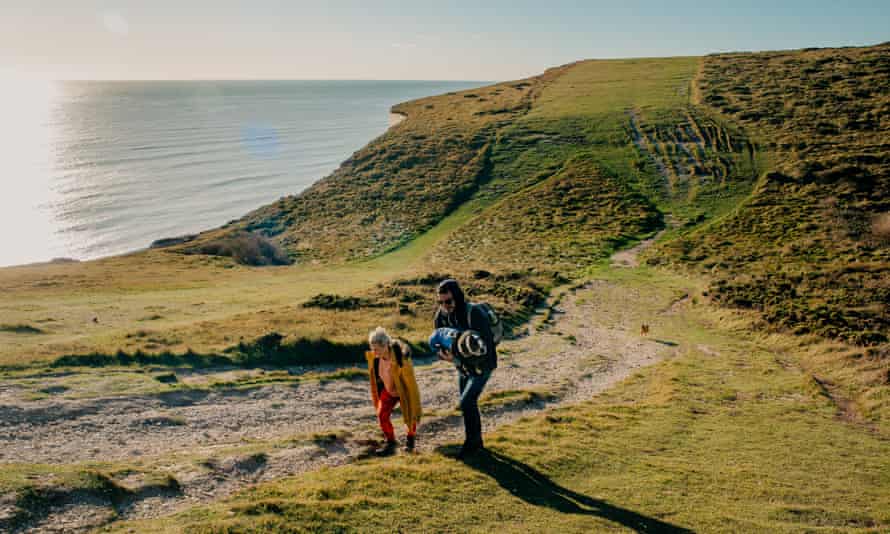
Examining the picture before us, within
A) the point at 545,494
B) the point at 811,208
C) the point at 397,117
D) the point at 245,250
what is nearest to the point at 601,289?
the point at 811,208

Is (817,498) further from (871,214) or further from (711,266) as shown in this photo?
(871,214)

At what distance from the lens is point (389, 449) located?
40.7ft

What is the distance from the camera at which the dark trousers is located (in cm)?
1101

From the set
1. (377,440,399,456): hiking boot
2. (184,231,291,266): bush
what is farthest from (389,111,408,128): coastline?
(377,440,399,456): hiking boot

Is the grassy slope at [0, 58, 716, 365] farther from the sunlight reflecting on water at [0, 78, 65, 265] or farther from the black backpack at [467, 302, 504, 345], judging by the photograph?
the sunlight reflecting on water at [0, 78, 65, 265]

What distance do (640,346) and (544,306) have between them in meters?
8.21

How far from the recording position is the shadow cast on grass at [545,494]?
9.55 m

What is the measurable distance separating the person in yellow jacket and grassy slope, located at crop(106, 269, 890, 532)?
3.06ft

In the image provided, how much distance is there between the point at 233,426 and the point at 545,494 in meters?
8.28

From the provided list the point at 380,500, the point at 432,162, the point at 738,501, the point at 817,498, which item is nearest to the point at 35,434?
the point at 380,500

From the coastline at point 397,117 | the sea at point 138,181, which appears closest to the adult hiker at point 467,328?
the sea at point 138,181

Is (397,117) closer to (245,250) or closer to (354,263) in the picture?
(245,250)

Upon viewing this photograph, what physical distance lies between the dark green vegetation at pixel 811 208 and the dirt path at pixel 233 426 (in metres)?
14.0

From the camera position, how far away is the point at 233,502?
9445 mm
